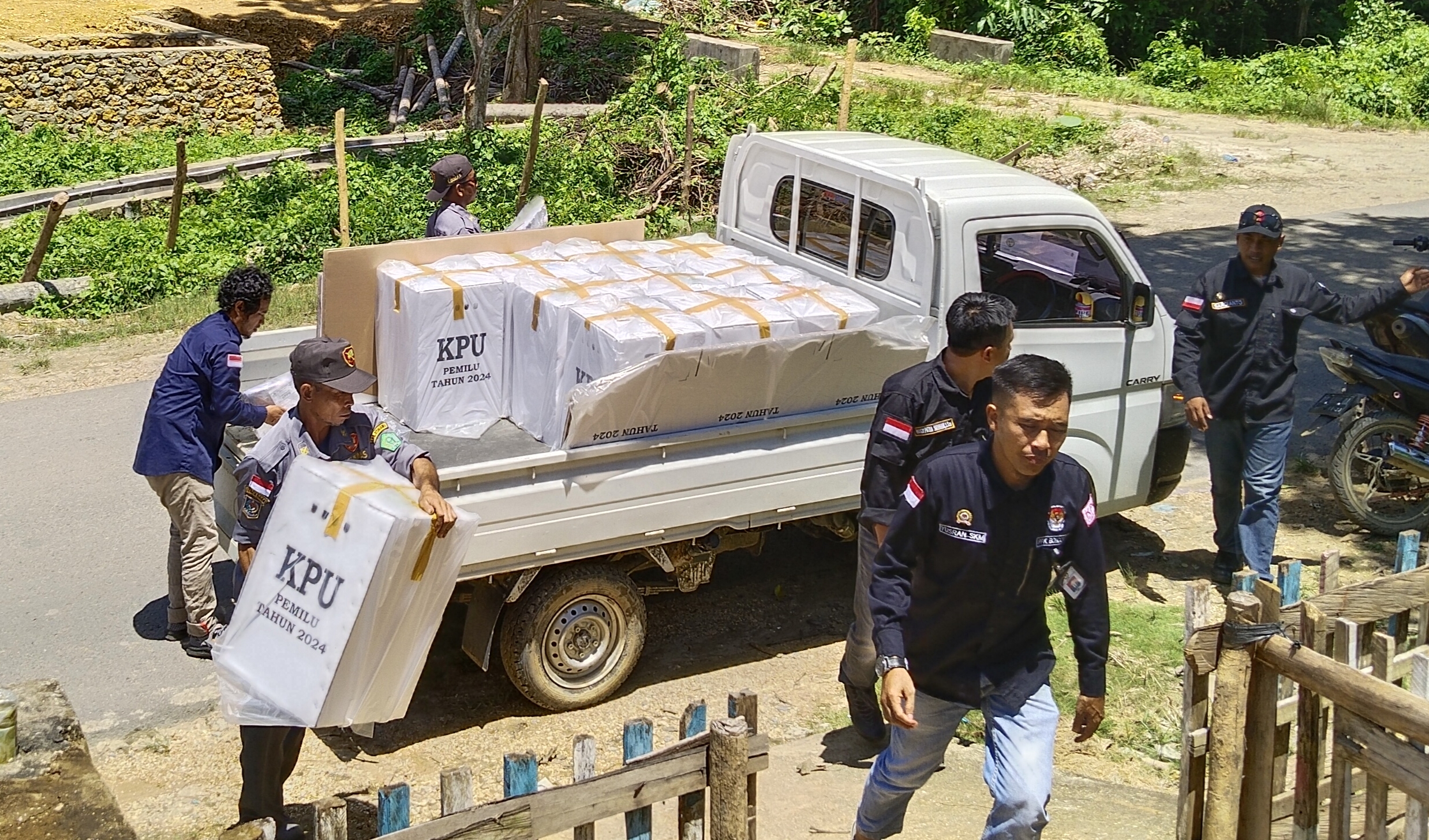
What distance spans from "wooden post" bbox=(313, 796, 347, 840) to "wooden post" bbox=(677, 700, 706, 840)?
0.95 metres

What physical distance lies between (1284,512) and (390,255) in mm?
5472

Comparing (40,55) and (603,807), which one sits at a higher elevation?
(40,55)

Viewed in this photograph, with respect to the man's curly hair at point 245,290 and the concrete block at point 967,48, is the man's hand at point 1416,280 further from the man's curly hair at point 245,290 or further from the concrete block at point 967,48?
the concrete block at point 967,48

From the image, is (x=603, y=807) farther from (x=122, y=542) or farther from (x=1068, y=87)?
(x=1068, y=87)

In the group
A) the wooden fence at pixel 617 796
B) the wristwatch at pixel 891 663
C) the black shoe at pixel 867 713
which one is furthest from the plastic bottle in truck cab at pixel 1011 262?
the wooden fence at pixel 617 796

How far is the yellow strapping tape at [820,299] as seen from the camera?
6.14m

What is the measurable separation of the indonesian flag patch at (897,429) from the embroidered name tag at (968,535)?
1035 mm

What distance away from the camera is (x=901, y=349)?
6164mm

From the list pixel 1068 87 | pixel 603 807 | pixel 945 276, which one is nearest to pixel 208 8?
pixel 1068 87

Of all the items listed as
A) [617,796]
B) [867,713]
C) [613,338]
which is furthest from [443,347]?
[617,796]

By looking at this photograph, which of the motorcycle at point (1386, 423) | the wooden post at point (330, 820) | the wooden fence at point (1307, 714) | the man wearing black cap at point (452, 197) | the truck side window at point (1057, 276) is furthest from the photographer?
the man wearing black cap at point (452, 197)

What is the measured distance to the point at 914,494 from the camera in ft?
13.2

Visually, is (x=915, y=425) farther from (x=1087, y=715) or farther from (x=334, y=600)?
(x=334, y=600)

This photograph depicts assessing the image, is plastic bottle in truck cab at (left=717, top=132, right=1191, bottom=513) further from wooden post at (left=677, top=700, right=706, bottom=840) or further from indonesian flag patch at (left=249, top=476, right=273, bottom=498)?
indonesian flag patch at (left=249, top=476, right=273, bottom=498)
